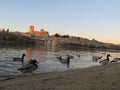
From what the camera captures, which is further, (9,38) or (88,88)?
(9,38)

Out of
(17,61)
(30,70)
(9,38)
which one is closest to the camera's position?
(30,70)

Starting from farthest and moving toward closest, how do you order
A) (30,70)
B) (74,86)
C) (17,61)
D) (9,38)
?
(9,38) < (17,61) < (30,70) < (74,86)

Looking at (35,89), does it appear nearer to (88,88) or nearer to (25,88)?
(25,88)

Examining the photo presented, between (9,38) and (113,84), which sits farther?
(9,38)

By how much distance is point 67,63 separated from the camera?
1577 inches

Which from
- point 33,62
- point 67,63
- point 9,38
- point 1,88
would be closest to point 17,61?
point 67,63

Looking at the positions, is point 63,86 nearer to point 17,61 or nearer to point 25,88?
point 25,88

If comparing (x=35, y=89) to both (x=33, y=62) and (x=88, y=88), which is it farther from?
(x=33, y=62)

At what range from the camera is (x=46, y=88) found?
1313 centimetres

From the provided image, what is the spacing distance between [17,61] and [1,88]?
83.3 feet

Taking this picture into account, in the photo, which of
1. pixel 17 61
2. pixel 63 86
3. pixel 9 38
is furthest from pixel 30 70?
pixel 9 38

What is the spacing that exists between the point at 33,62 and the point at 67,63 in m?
18.3

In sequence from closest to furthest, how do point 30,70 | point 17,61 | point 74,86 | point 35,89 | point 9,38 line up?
point 35,89, point 74,86, point 30,70, point 17,61, point 9,38

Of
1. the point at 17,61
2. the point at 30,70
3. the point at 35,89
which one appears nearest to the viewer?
the point at 35,89
